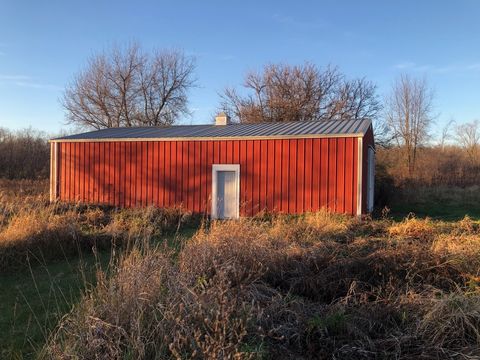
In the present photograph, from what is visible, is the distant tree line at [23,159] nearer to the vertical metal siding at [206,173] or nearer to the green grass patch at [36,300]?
the vertical metal siding at [206,173]

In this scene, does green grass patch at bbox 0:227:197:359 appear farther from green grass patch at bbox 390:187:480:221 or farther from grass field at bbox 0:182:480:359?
green grass patch at bbox 390:187:480:221

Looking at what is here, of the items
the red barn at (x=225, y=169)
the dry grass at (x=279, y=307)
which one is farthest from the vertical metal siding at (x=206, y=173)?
the dry grass at (x=279, y=307)

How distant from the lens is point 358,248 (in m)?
5.97

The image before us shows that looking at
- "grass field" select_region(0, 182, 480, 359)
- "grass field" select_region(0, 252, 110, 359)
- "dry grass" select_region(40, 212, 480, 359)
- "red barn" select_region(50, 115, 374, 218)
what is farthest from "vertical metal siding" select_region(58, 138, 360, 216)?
"dry grass" select_region(40, 212, 480, 359)

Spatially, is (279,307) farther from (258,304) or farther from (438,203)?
(438,203)

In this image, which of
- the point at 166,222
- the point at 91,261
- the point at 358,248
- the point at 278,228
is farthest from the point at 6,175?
the point at 358,248

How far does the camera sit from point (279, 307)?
3861mm

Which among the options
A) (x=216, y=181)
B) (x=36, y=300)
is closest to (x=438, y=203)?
(x=216, y=181)

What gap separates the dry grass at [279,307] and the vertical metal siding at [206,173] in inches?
316

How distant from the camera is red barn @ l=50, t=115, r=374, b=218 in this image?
43.8 ft

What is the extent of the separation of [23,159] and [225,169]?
1880cm

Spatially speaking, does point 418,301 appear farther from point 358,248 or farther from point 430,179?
point 430,179

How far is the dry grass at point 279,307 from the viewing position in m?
3.10

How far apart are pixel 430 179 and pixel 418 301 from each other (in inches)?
1128
